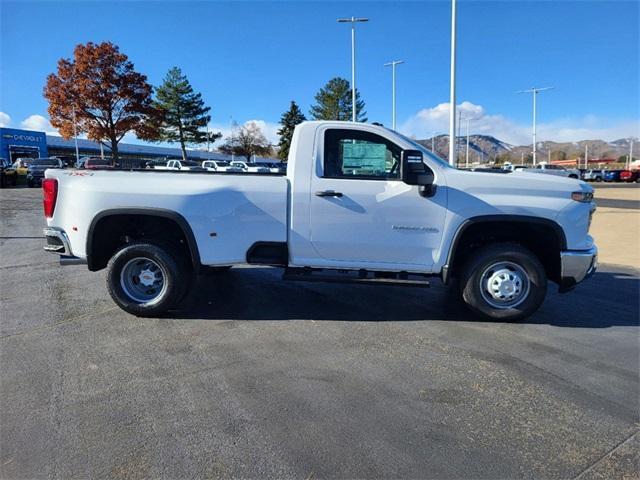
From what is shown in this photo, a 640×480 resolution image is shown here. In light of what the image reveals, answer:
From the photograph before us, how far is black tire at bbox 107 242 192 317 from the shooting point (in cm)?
496

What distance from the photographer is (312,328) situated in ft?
15.7

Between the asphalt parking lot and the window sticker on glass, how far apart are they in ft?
5.46

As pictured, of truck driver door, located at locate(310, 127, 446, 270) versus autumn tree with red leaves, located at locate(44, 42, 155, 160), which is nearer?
truck driver door, located at locate(310, 127, 446, 270)

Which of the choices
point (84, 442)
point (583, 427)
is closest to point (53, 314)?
point (84, 442)

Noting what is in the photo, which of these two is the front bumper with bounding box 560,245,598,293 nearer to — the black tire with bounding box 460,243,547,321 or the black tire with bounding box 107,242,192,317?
the black tire with bounding box 460,243,547,321

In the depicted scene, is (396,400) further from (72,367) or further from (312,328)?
(72,367)

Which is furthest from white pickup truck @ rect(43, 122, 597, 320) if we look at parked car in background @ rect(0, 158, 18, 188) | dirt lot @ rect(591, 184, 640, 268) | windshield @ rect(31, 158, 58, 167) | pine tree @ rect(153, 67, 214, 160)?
pine tree @ rect(153, 67, 214, 160)

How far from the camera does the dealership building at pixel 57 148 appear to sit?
53844 mm

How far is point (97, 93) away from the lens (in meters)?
40.5

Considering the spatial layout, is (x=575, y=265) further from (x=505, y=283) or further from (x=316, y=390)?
(x=316, y=390)

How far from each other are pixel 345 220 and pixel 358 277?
2.19 feet

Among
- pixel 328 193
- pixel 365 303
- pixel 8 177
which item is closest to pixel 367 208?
pixel 328 193

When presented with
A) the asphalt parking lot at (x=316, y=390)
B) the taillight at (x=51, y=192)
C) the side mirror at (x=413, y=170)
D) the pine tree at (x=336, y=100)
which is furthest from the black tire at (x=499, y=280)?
the pine tree at (x=336, y=100)

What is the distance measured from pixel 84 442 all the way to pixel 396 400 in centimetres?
204
